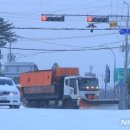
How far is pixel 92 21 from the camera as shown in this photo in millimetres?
38875

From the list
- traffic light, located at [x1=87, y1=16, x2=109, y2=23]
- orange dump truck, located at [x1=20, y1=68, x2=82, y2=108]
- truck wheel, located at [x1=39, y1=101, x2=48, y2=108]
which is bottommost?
truck wheel, located at [x1=39, y1=101, x2=48, y2=108]

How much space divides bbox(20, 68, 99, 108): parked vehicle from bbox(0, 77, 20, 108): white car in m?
14.0

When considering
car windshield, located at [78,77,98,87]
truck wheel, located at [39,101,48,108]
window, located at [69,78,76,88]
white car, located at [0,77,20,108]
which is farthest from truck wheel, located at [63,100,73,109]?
white car, located at [0,77,20,108]

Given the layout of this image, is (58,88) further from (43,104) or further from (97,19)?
(97,19)

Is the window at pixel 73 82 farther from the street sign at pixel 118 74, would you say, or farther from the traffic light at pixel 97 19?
the street sign at pixel 118 74

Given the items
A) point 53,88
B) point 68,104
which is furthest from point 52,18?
point 68,104

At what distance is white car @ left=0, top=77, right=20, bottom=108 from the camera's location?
1895 centimetres

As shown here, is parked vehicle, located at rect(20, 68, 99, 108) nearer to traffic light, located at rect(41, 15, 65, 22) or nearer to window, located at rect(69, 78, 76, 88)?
window, located at rect(69, 78, 76, 88)
